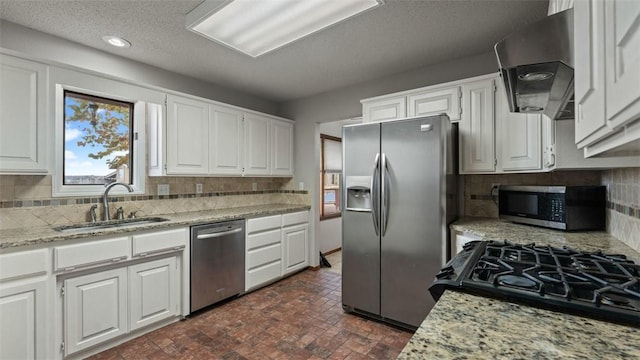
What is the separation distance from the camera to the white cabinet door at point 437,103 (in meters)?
2.52

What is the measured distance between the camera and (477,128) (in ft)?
7.99

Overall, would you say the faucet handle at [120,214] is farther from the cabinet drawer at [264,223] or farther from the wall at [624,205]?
the wall at [624,205]

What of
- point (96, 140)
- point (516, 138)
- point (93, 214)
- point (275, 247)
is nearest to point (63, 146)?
point (96, 140)

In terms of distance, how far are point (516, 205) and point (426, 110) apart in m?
1.11

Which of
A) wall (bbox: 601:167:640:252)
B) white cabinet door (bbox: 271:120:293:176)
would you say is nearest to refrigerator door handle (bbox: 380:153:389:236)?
wall (bbox: 601:167:640:252)

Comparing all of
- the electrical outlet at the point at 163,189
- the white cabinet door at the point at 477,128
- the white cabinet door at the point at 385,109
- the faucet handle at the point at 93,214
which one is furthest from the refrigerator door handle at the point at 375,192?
the faucet handle at the point at 93,214

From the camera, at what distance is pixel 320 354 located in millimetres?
2049

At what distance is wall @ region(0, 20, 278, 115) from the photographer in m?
2.09

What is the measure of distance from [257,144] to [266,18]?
Answer: 1.84 meters

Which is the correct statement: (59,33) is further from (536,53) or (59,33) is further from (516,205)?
(516,205)

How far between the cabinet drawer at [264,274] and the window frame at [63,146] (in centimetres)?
142

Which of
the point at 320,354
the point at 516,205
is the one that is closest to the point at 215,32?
the point at 320,354

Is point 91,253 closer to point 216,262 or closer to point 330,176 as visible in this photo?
point 216,262

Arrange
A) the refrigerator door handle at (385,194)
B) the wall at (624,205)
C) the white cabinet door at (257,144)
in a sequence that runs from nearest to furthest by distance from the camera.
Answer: the wall at (624,205), the refrigerator door handle at (385,194), the white cabinet door at (257,144)
